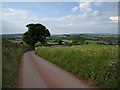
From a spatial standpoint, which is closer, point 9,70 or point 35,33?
point 9,70

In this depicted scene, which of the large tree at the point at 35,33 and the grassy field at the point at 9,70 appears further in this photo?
the large tree at the point at 35,33

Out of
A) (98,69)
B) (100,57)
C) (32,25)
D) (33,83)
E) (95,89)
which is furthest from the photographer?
(32,25)

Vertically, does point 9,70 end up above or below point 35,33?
below

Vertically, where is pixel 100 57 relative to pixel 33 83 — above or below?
above

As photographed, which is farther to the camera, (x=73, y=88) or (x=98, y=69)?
(x=98, y=69)

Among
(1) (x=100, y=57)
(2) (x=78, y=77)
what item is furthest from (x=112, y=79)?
(1) (x=100, y=57)

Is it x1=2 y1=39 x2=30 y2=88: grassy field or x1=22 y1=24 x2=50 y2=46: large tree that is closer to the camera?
x1=2 y1=39 x2=30 y2=88: grassy field

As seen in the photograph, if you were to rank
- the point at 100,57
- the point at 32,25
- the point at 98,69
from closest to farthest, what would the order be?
the point at 98,69 < the point at 100,57 < the point at 32,25

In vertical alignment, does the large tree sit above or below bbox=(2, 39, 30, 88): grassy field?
above

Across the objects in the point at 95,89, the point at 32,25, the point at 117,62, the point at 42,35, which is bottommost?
the point at 95,89

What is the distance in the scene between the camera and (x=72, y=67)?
8.08m

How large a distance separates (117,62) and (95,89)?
2.51 m

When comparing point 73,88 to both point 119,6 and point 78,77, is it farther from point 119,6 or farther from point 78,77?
point 119,6

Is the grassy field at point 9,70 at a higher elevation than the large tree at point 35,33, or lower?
lower
